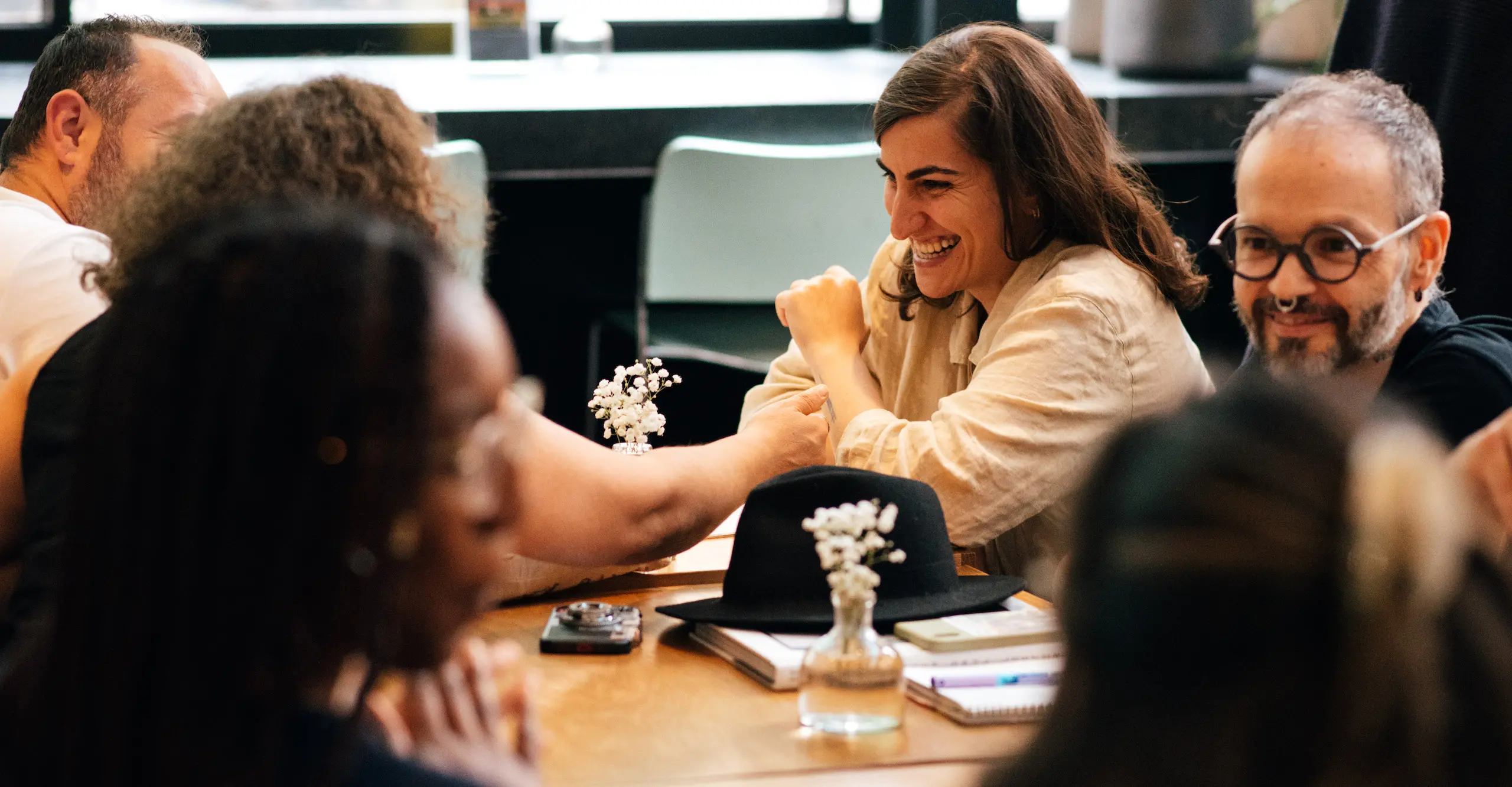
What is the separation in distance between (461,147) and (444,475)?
236 cm

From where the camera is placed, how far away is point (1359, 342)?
76.6 inches

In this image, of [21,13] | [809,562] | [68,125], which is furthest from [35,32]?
[809,562]

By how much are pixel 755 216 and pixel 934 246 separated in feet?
3.55

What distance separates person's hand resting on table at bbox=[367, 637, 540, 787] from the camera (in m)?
0.98

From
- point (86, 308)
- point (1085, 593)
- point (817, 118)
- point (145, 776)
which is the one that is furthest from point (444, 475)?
point (817, 118)

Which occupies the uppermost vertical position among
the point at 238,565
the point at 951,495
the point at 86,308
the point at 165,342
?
the point at 165,342

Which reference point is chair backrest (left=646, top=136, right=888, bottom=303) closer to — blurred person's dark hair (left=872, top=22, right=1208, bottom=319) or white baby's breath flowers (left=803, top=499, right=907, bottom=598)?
blurred person's dark hair (left=872, top=22, right=1208, bottom=319)

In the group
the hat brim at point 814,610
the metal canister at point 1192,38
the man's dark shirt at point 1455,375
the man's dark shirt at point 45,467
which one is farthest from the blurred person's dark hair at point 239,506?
the metal canister at point 1192,38

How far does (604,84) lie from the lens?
3.70 m

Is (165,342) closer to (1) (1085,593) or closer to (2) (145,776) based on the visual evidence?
(2) (145,776)

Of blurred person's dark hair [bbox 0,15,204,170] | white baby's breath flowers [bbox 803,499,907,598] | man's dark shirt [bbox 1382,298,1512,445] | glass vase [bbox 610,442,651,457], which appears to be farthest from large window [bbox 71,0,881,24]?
white baby's breath flowers [bbox 803,499,907,598]

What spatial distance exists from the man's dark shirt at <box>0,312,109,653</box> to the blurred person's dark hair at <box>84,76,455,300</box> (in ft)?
0.35

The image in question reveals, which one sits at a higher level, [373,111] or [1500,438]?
[373,111]

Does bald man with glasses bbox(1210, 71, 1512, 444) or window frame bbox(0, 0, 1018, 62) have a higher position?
window frame bbox(0, 0, 1018, 62)
